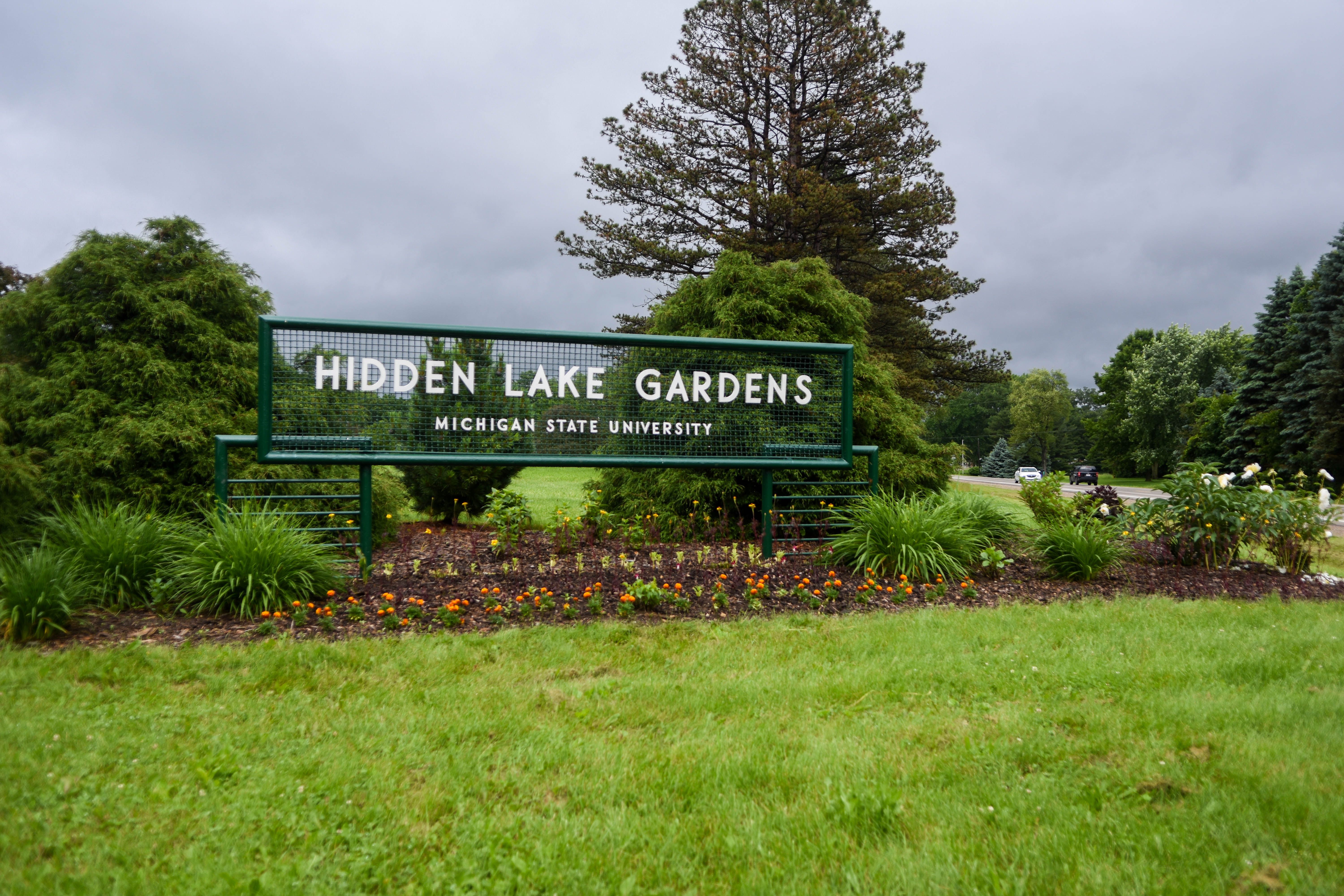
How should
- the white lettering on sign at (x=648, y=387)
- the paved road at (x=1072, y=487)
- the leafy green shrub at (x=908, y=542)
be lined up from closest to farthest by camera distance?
1. the leafy green shrub at (x=908, y=542)
2. the white lettering on sign at (x=648, y=387)
3. the paved road at (x=1072, y=487)

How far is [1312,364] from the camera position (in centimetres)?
2209

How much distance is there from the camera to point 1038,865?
2176mm

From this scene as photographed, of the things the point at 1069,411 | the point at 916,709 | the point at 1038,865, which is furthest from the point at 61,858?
the point at 1069,411

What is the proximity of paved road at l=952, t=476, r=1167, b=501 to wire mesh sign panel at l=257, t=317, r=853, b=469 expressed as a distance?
12.0 metres

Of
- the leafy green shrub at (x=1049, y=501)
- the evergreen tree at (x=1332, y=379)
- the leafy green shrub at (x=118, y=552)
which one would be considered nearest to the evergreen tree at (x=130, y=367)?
the leafy green shrub at (x=118, y=552)

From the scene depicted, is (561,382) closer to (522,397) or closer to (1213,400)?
(522,397)

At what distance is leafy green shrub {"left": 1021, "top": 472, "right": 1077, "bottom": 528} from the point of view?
733 cm

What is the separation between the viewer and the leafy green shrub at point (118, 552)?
15.4 feet

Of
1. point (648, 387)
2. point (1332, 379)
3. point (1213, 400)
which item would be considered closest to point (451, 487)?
point (648, 387)

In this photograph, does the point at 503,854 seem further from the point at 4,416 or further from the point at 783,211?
the point at 783,211

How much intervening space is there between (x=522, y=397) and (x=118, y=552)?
2.85m

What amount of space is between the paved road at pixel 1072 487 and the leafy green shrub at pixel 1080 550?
1050 cm

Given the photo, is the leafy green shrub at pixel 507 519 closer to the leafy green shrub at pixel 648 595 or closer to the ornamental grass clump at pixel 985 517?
the leafy green shrub at pixel 648 595

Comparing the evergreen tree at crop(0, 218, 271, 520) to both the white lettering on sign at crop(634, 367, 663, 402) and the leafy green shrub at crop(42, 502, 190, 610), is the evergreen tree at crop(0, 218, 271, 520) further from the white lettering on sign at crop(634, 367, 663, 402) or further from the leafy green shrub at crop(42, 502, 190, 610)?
the white lettering on sign at crop(634, 367, 663, 402)
